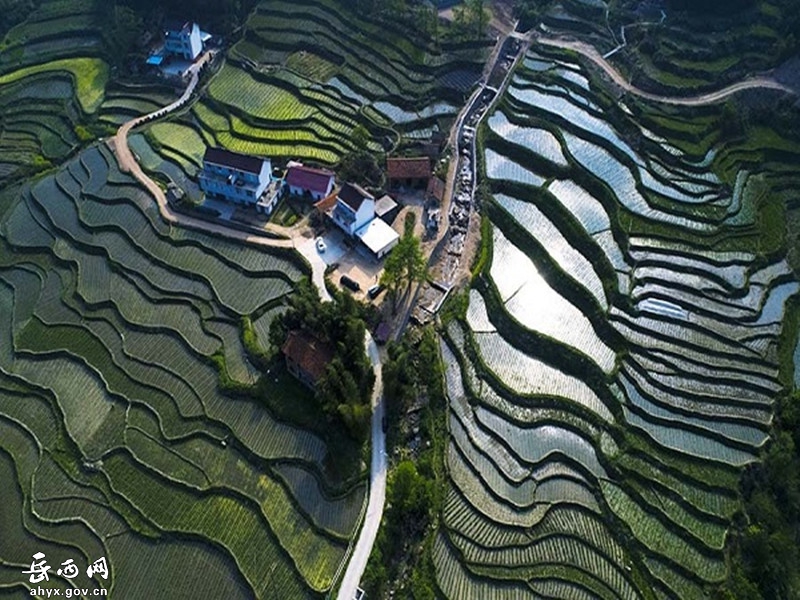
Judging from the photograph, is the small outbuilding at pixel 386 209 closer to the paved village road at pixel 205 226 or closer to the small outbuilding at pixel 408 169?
the small outbuilding at pixel 408 169

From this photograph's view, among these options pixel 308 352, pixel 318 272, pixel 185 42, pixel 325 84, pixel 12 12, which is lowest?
pixel 308 352

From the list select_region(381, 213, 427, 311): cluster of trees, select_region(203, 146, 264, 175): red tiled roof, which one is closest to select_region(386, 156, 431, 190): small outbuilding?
select_region(381, 213, 427, 311): cluster of trees

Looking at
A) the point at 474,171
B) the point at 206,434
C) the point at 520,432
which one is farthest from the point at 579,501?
the point at 474,171

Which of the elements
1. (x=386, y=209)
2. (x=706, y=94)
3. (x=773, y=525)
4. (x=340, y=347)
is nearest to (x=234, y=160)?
(x=386, y=209)

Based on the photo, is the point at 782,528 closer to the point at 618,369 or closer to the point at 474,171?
the point at 618,369

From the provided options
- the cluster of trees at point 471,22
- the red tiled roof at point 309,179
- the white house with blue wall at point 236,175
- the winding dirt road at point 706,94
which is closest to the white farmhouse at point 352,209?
the red tiled roof at point 309,179

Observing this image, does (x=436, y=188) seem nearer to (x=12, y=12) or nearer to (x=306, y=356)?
(x=306, y=356)
